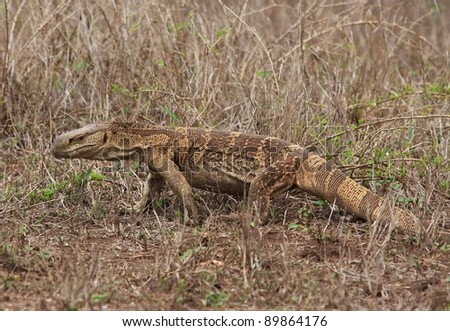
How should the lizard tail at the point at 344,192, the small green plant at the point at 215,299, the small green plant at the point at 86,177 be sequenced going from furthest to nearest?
the small green plant at the point at 86,177 → the lizard tail at the point at 344,192 → the small green plant at the point at 215,299

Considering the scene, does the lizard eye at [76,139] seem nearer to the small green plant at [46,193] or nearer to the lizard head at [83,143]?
the lizard head at [83,143]

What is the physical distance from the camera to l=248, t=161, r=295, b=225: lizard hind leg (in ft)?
20.6

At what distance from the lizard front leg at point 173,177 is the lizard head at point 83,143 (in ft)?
1.21

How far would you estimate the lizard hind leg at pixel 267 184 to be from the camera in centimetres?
628

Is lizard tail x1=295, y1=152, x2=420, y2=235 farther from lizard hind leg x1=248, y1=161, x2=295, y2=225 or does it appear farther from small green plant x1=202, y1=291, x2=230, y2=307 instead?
small green plant x1=202, y1=291, x2=230, y2=307

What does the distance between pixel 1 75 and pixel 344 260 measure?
13.7 feet

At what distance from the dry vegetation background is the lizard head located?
400 millimetres

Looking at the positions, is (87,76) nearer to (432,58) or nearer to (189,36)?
(189,36)

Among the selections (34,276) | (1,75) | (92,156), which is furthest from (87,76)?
(34,276)

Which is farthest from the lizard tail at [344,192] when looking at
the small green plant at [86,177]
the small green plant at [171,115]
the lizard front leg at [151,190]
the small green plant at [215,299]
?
the small green plant at [86,177]

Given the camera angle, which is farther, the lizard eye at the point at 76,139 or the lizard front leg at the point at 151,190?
the lizard front leg at the point at 151,190

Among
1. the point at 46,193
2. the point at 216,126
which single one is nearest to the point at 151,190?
the point at 46,193

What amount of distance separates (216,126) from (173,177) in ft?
4.08

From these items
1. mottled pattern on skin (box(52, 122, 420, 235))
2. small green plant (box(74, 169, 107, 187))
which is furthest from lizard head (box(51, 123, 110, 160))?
small green plant (box(74, 169, 107, 187))
